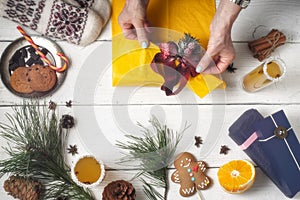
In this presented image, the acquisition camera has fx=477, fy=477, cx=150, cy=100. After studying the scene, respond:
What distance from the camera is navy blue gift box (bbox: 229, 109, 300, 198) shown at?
111 cm

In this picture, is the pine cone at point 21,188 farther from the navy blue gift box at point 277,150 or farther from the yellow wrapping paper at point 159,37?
the navy blue gift box at point 277,150

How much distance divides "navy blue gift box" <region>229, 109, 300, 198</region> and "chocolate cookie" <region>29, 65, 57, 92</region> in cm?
49

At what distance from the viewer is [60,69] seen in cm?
117

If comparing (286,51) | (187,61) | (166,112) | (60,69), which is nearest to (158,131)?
(166,112)

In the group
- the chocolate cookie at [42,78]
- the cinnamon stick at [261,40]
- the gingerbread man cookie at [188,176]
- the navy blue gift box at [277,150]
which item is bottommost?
the navy blue gift box at [277,150]

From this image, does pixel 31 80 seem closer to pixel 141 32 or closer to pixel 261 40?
pixel 141 32

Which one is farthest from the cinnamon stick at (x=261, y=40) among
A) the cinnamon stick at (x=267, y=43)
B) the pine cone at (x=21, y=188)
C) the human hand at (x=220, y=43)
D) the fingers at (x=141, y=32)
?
the pine cone at (x=21, y=188)

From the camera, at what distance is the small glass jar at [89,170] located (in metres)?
1.09

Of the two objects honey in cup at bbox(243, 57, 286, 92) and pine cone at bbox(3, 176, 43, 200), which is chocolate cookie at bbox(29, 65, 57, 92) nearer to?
pine cone at bbox(3, 176, 43, 200)

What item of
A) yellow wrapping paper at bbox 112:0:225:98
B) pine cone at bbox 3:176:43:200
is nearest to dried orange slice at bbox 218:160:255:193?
yellow wrapping paper at bbox 112:0:225:98

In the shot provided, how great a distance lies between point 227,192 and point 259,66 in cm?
31

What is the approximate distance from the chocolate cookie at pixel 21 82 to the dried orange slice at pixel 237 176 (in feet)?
1.65

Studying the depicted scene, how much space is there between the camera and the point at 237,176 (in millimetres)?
1098

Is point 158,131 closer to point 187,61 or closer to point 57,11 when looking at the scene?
point 187,61
